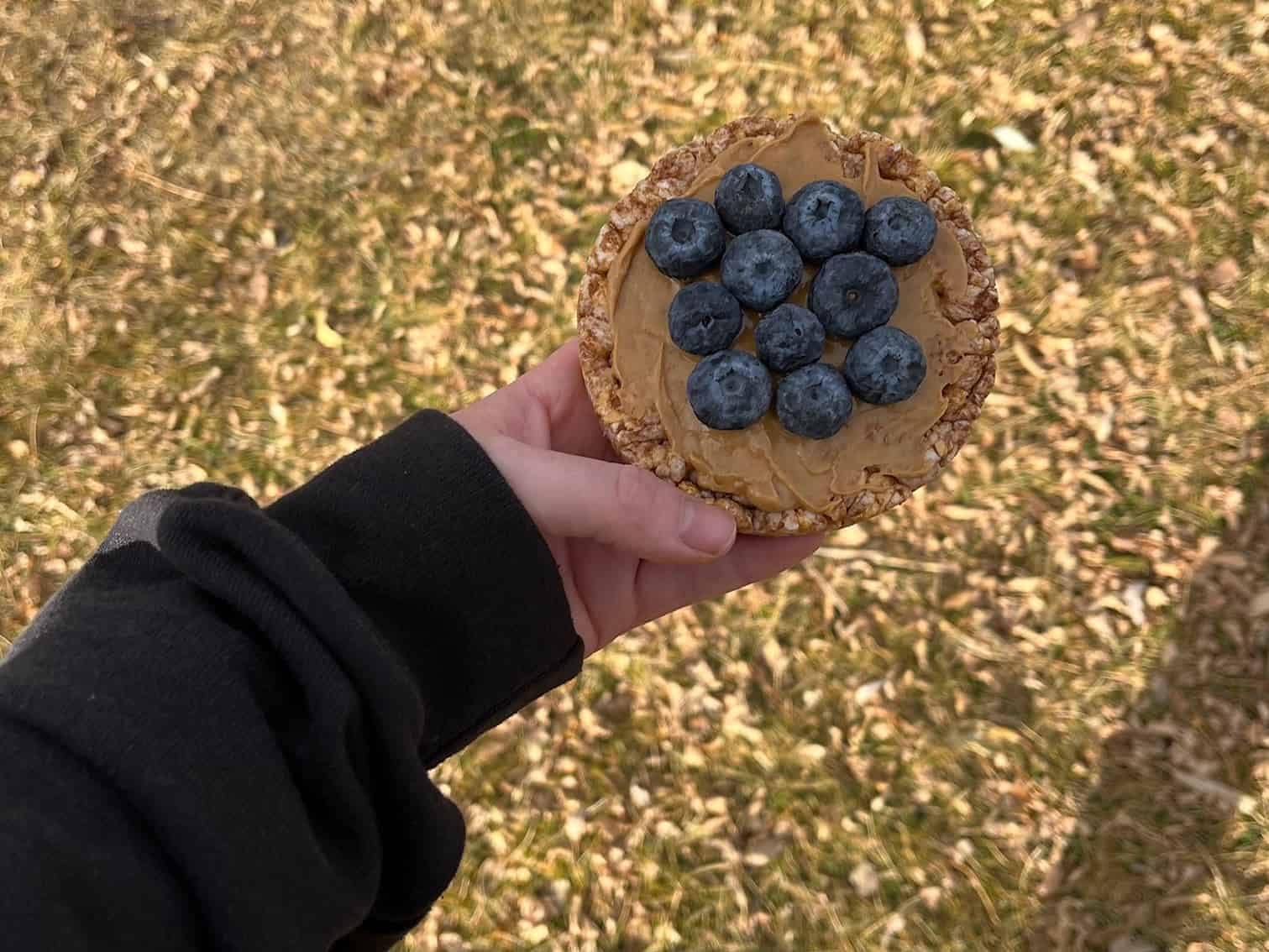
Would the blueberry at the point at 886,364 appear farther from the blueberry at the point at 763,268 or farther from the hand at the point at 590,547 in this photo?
the hand at the point at 590,547

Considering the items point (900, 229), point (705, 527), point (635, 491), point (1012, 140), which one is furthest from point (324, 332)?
point (1012, 140)

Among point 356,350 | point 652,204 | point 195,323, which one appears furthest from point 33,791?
point 195,323

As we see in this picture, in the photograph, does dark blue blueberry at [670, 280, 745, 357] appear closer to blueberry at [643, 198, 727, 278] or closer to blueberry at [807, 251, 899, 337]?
blueberry at [643, 198, 727, 278]

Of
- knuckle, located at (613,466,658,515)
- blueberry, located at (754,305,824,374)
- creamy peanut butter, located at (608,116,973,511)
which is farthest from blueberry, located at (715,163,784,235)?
knuckle, located at (613,466,658,515)

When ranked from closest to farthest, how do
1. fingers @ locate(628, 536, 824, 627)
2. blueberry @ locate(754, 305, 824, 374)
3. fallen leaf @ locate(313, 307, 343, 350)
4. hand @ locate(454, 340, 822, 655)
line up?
blueberry @ locate(754, 305, 824, 374), hand @ locate(454, 340, 822, 655), fingers @ locate(628, 536, 824, 627), fallen leaf @ locate(313, 307, 343, 350)

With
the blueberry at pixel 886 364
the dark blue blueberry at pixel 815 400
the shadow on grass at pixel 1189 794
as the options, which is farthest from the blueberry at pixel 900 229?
the shadow on grass at pixel 1189 794

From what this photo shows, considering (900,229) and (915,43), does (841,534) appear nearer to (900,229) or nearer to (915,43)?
(900,229)

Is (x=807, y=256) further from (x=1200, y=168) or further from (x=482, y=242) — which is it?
(x=1200, y=168)

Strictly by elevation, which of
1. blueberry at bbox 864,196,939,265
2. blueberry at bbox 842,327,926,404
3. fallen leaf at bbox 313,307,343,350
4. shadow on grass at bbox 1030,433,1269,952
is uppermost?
blueberry at bbox 864,196,939,265
